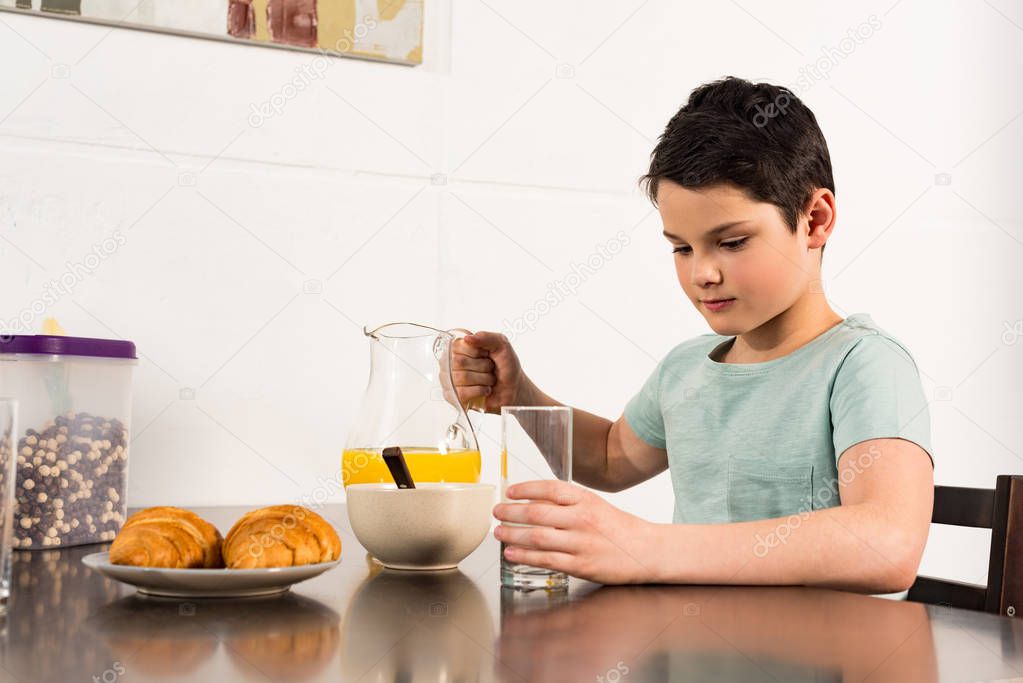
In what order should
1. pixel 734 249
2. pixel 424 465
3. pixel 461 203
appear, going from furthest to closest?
1. pixel 461 203
2. pixel 734 249
3. pixel 424 465

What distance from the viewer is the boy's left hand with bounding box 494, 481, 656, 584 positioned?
2.38 feet

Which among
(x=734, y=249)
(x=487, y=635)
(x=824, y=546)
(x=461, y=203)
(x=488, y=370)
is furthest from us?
(x=461, y=203)

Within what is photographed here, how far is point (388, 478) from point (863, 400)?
45cm

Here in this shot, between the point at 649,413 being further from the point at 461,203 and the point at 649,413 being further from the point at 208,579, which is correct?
the point at 208,579

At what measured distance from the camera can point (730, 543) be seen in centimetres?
77

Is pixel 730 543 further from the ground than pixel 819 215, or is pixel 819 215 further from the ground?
pixel 819 215

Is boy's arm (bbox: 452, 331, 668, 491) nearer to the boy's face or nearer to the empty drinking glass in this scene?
the boy's face

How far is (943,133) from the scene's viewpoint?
1987mm

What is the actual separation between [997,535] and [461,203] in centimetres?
95

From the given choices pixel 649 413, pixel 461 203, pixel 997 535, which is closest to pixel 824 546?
pixel 997 535

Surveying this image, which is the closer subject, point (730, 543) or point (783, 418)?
point (730, 543)

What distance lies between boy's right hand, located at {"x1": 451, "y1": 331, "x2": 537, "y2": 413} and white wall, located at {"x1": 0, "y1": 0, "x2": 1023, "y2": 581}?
30 cm

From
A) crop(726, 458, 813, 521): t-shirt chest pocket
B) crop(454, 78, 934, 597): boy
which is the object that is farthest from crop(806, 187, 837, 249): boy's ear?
crop(726, 458, 813, 521): t-shirt chest pocket

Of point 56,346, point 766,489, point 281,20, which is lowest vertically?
point 766,489
